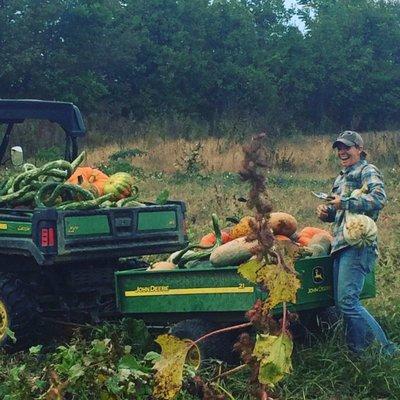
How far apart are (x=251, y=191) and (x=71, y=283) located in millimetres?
5433

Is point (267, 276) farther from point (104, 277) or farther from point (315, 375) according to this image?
point (104, 277)

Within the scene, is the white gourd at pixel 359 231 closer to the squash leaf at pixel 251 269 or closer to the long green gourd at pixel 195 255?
the long green gourd at pixel 195 255

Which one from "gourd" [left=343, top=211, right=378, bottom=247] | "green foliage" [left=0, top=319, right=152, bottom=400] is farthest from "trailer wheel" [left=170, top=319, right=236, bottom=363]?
"gourd" [left=343, top=211, right=378, bottom=247]

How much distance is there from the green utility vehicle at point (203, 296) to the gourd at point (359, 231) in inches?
12.8

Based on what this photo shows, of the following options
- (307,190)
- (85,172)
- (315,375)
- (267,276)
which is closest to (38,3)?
(307,190)

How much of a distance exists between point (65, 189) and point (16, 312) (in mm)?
1098

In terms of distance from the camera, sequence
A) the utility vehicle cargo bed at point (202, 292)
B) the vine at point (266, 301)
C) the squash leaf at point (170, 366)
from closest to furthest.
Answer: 1. the vine at point (266, 301)
2. the squash leaf at point (170, 366)
3. the utility vehicle cargo bed at point (202, 292)

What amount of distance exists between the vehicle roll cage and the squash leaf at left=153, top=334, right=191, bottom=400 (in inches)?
225

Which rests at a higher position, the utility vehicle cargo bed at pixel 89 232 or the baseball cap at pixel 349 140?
the baseball cap at pixel 349 140

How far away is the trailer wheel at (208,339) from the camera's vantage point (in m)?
6.65

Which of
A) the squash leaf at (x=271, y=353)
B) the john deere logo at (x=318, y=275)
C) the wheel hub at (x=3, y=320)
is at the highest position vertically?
the squash leaf at (x=271, y=353)

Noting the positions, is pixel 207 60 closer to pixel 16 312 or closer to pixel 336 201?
pixel 16 312

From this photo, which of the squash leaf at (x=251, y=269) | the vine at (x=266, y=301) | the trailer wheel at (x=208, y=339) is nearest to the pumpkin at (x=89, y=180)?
the trailer wheel at (x=208, y=339)

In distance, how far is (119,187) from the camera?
8.38 meters
